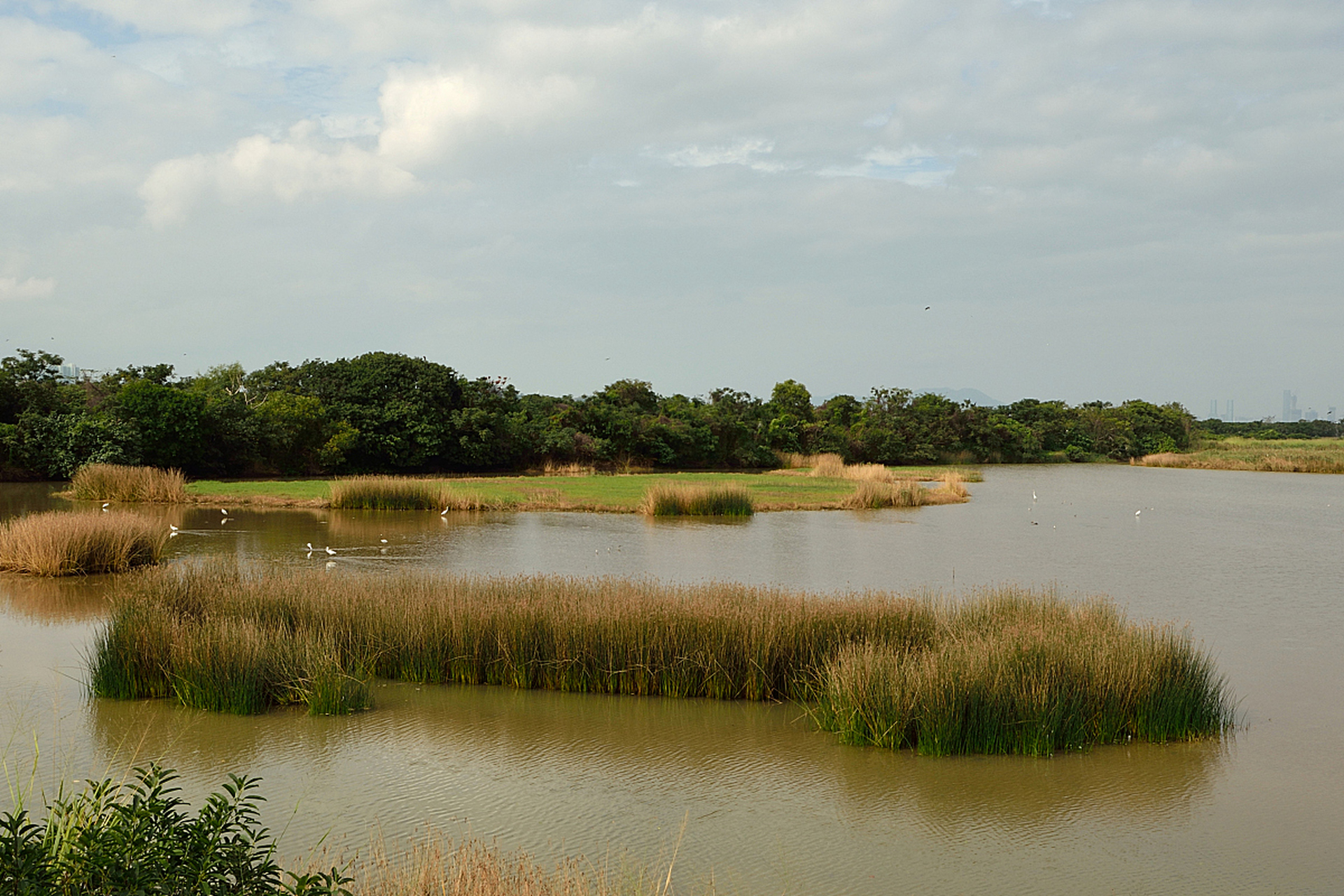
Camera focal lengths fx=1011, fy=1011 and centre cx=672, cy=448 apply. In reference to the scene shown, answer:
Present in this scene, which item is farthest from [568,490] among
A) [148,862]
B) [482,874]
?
[148,862]

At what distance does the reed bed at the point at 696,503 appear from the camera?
101 feet

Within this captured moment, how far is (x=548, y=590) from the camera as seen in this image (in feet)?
38.5

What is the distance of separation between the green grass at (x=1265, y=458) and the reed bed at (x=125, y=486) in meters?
59.6

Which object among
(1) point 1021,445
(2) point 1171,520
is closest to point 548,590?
(2) point 1171,520

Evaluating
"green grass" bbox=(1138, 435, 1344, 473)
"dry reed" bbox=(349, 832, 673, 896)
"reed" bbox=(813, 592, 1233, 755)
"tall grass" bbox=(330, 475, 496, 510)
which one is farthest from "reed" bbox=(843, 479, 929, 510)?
"green grass" bbox=(1138, 435, 1344, 473)

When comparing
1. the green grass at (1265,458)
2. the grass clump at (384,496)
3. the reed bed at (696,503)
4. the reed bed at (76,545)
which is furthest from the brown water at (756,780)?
the green grass at (1265,458)

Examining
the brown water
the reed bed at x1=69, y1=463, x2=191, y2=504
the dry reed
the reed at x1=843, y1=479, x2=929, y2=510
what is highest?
the reed bed at x1=69, y1=463, x2=191, y2=504

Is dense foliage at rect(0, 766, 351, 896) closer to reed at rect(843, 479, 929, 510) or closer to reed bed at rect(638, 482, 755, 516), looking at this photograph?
reed bed at rect(638, 482, 755, 516)

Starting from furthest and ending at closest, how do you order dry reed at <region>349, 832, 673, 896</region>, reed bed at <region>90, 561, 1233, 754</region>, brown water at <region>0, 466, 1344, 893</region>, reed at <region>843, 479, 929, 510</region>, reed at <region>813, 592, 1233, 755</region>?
reed at <region>843, 479, 929, 510</region> → reed bed at <region>90, 561, 1233, 754</region> → reed at <region>813, 592, 1233, 755</region> → brown water at <region>0, 466, 1344, 893</region> → dry reed at <region>349, 832, 673, 896</region>

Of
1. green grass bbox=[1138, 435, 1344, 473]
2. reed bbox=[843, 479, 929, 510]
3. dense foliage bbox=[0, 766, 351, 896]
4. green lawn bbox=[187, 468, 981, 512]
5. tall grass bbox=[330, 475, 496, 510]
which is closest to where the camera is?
dense foliage bbox=[0, 766, 351, 896]

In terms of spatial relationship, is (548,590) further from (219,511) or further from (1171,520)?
(1171,520)

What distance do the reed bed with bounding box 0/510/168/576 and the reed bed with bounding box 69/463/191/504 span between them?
482 inches

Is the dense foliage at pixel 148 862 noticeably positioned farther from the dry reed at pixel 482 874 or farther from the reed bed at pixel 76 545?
the reed bed at pixel 76 545

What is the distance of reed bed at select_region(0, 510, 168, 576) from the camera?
656 inches
